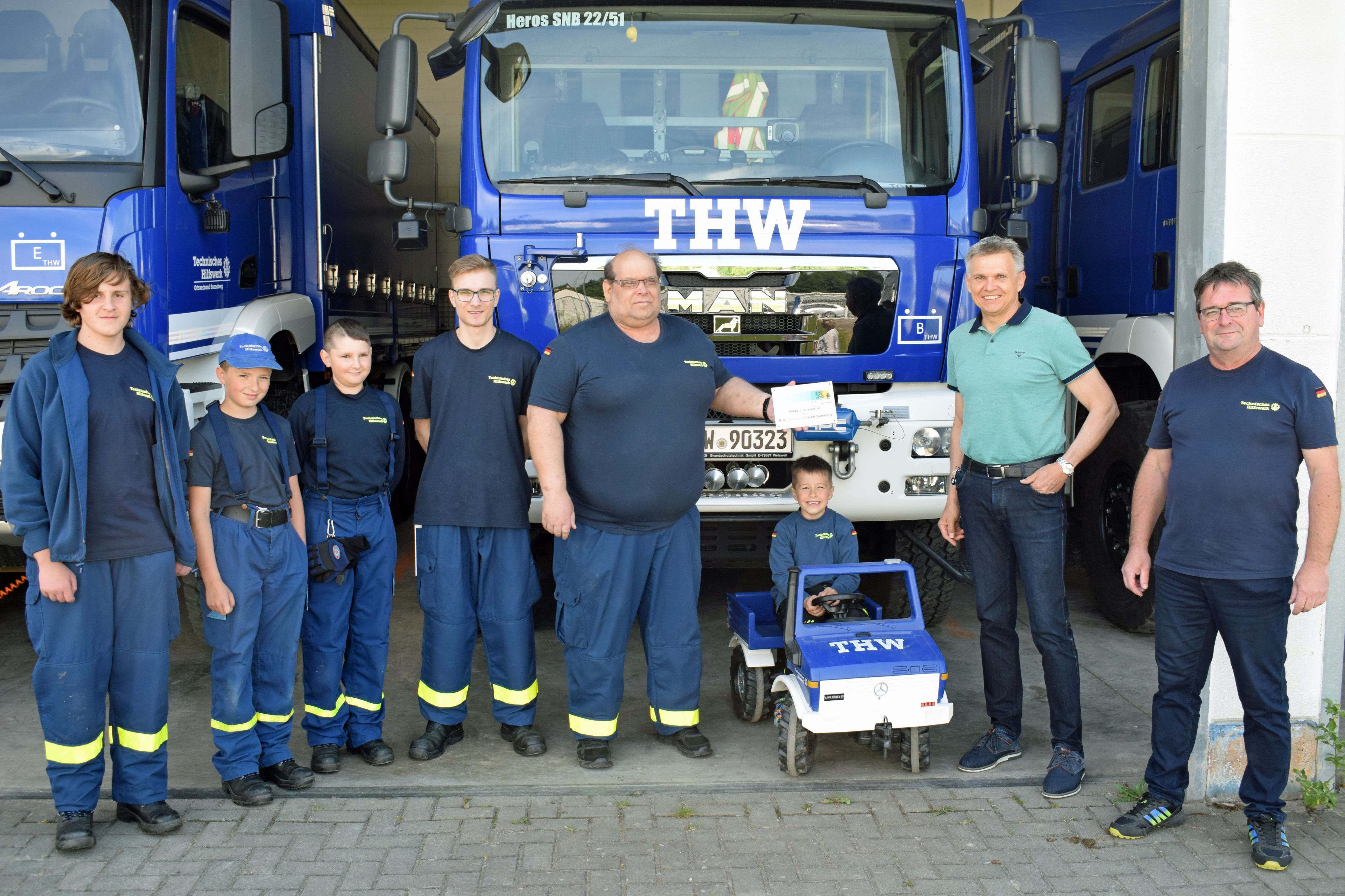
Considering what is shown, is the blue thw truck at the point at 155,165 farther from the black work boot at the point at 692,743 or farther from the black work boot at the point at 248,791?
the black work boot at the point at 692,743

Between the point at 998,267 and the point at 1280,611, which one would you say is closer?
the point at 1280,611

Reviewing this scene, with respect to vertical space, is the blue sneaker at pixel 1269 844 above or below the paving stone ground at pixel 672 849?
above

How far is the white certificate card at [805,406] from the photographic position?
12.8ft

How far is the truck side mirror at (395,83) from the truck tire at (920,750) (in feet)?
9.80

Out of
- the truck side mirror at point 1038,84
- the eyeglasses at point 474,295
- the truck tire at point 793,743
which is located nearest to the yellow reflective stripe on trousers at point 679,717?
the truck tire at point 793,743

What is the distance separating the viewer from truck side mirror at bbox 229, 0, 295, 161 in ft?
15.2

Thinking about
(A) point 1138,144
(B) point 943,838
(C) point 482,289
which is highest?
(A) point 1138,144

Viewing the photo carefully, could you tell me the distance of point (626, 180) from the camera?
4777 millimetres

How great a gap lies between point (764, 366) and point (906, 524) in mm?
1052

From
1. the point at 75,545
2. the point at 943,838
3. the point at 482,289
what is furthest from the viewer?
the point at 482,289

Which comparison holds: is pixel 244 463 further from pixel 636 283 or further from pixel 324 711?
pixel 636 283

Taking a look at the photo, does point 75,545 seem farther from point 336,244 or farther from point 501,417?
point 336,244

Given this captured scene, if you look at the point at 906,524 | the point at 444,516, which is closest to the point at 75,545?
the point at 444,516

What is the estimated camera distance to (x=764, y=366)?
16.0ft
